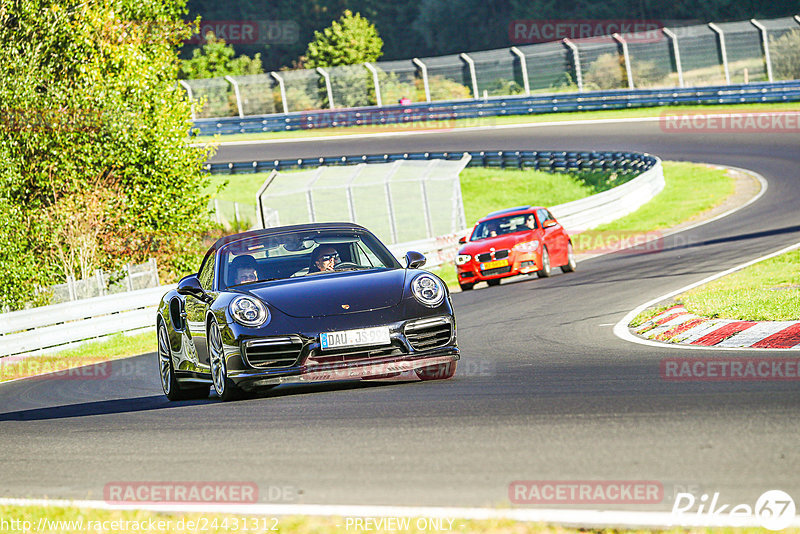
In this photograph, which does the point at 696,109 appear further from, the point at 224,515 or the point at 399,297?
the point at 224,515

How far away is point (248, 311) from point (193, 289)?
1.22 metres

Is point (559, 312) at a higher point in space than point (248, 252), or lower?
lower

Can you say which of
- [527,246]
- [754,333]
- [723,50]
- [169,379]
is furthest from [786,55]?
[169,379]

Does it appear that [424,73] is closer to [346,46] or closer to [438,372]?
[346,46]

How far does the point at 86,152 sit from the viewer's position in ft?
89.5

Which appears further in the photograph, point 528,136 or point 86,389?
point 528,136

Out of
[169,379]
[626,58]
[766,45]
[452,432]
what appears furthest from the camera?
[626,58]

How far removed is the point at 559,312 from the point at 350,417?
7806mm

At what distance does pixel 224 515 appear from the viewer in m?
4.98

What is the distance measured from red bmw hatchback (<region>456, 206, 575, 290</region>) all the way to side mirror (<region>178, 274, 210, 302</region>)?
36.7 feet

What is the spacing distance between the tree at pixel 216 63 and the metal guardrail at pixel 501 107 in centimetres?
2582

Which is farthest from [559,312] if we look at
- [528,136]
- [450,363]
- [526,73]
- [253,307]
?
[526,73]

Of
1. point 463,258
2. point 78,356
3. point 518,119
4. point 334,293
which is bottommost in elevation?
point 78,356

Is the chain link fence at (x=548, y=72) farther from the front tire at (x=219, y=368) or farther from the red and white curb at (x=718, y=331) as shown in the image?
the front tire at (x=219, y=368)
